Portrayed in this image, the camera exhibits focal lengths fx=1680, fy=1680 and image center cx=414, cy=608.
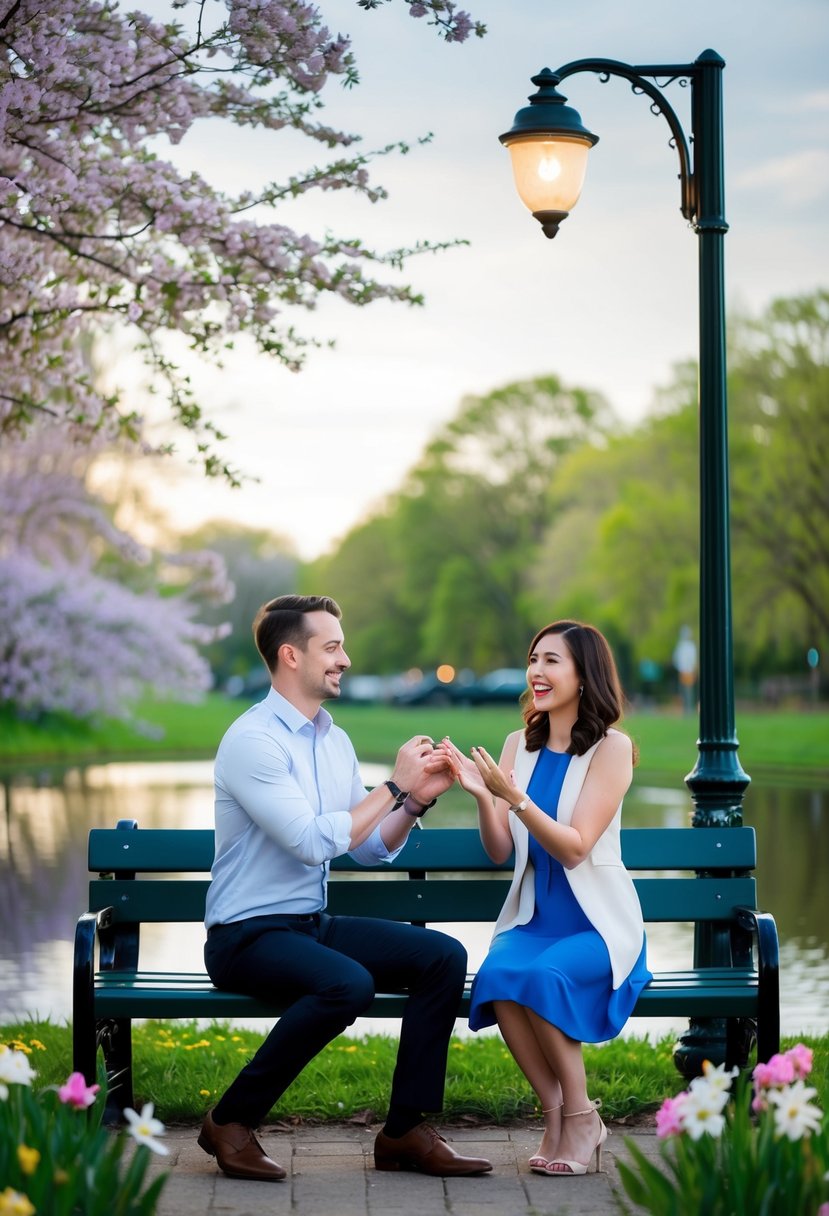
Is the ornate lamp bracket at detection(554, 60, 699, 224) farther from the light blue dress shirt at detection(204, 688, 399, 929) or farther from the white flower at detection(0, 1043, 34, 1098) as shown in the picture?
the white flower at detection(0, 1043, 34, 1098)

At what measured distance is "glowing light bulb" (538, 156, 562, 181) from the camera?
22.1ft

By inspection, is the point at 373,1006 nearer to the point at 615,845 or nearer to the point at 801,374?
the point at 615,845

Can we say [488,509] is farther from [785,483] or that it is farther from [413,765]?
[413,765]

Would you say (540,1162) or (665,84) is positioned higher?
(665,84)

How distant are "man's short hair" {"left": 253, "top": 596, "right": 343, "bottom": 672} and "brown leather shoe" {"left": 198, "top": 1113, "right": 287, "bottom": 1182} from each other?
4.49 feet

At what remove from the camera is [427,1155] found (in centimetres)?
488

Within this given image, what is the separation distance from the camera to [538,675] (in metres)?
5.31

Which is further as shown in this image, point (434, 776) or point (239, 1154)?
point (434, 776)


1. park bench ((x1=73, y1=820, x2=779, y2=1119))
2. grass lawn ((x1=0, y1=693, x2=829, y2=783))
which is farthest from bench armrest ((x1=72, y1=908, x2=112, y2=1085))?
grass lawn ((x1=0, y1=693, x2=829, y2=783))

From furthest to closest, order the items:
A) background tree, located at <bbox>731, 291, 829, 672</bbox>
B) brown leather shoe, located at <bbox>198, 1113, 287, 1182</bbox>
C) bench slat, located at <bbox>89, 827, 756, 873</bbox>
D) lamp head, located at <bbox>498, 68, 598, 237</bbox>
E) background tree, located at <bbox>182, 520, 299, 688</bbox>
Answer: background tree, located at <bbox>182, 520, 299, 688</bbox> → background tree, located at <bbox>731, 291, 829, 672</bbox> → lamp head, located at <bbox>498, 68, 598, 237</bbox> → bench slat, located at <bbox>89, 827, 756, 873</bbox> → brown leather shoe, located at <bbox>198, 1113, 287, 1182</bbox>

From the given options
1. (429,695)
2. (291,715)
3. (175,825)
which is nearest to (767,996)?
(291,715)

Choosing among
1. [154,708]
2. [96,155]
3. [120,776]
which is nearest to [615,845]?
[96,155]

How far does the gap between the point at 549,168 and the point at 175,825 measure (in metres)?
10.7

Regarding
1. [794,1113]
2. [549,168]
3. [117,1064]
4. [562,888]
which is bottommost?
[117,1064]
